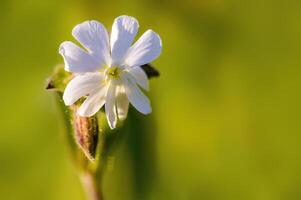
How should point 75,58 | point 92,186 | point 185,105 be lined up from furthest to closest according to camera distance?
point 185,105 < point 92,186 < point 75,58

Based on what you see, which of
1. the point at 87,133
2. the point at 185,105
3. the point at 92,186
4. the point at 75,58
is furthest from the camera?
the point at 185,105

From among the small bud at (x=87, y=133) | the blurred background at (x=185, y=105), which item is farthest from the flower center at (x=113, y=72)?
the blurred background at (x=185, y=105)

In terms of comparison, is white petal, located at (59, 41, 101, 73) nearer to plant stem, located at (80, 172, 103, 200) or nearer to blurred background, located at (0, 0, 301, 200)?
plant stem, located at (80, 172, 103, 200)

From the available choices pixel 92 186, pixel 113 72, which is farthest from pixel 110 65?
pixel 92 186

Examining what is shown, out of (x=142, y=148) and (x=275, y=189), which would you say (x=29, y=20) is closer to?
(x=142, y=148)

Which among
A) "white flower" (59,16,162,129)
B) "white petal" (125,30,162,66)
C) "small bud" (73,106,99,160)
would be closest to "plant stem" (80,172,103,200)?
"small bud" (73,106,99,160)

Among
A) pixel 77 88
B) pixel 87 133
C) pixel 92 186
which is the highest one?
pixel 77 88

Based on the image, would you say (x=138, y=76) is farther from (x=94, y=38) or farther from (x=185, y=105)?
(x=185, y=105)
